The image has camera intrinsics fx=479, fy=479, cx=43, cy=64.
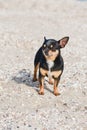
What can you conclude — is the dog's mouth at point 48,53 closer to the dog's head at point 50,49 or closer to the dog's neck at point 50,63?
the dog's head at point 50,49

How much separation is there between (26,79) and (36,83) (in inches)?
16.3

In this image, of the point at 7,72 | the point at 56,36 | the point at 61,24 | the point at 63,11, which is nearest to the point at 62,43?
the point at 7,72

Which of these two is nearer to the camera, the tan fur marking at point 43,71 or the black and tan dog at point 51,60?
the black and tan dog at point 51,60

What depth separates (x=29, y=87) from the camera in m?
13.3

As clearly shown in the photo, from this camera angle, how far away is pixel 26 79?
46.2 ft

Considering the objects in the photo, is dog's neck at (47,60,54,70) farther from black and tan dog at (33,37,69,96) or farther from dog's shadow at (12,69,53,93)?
dog's shadow at (12,69,53,93)

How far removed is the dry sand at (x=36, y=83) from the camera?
1102 centimetres

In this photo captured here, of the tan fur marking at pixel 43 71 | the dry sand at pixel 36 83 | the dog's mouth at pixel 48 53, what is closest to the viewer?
the dry sand at pixel 36 83

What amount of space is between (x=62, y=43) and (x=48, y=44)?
477 mm

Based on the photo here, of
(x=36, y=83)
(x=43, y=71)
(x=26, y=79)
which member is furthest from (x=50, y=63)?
(x=26, y=79)

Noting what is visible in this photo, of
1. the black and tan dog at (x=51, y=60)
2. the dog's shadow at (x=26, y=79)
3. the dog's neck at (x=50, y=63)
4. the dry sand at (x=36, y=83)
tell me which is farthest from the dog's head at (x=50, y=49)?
the dog's shadow at (x=26, y=79)

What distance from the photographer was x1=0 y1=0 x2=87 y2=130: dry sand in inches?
434

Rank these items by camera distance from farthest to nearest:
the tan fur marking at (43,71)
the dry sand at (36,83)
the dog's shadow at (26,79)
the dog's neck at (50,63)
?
the dog's shadow at (26,79)
the tan fur marking at (43,71)
the dog's neck at (50,63)
the dry sand at (36,83)

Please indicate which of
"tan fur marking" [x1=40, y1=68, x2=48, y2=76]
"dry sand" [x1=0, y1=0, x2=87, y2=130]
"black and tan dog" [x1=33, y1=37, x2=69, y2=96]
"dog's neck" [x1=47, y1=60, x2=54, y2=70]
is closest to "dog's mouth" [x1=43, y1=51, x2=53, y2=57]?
"black and tan dog" [x1=33, y1=37, x2=69, y2=96]
